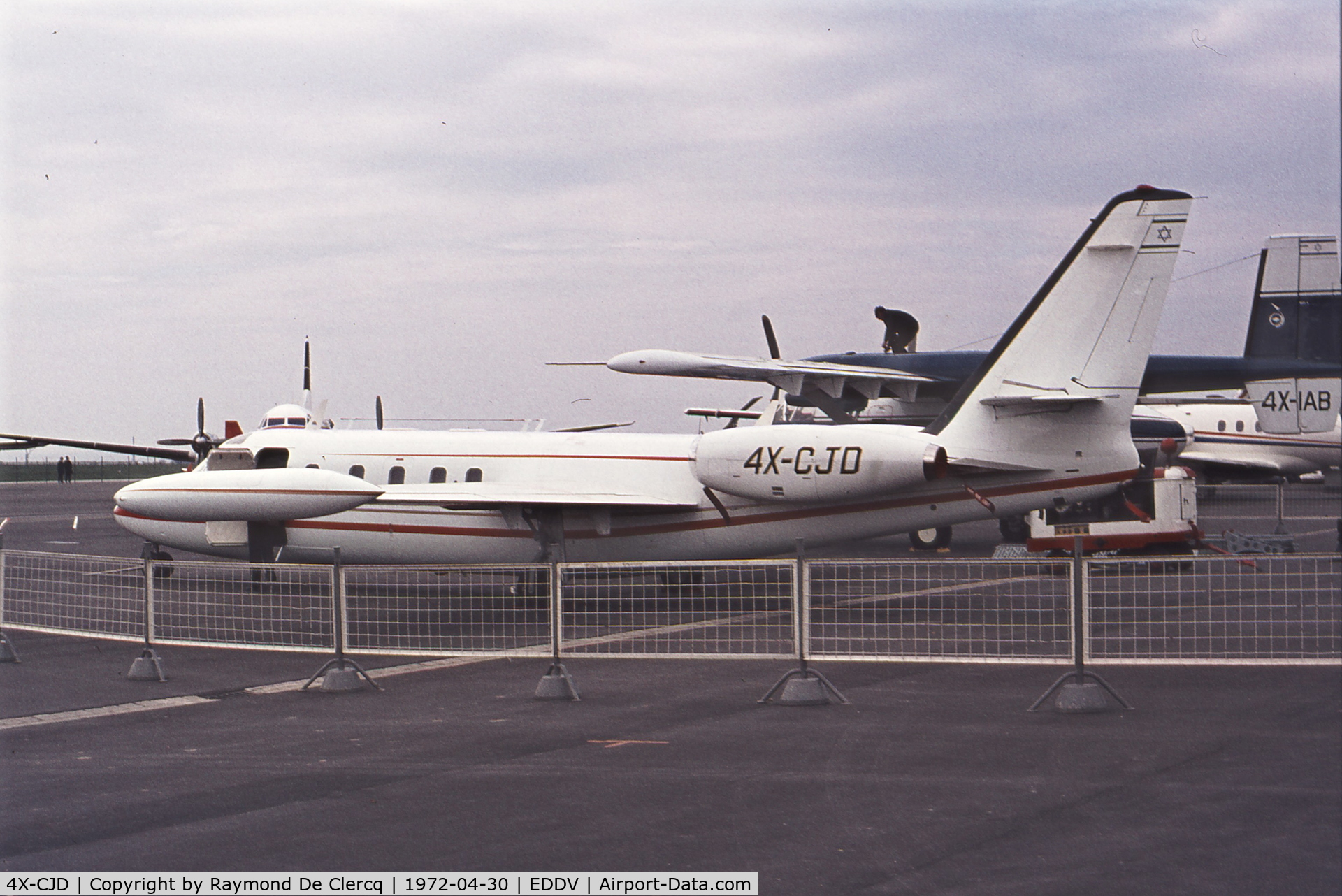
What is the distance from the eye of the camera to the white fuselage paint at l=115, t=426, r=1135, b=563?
19.2 m

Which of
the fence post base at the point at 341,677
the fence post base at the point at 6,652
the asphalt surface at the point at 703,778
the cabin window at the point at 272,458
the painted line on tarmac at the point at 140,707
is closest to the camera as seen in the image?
the asphalt surface at the point at 703,778

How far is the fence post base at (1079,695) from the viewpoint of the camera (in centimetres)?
1057

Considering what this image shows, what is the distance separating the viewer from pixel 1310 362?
2166cm

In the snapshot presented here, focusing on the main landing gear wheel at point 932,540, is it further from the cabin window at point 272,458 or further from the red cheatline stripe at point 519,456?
the cabin window at point 272,458

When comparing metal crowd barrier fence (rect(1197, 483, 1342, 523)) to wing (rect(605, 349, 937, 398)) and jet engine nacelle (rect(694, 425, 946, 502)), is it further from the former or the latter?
jet engine nacelle (rect(694, 425, 946, 502))

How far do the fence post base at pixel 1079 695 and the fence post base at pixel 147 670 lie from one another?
26.4 feet

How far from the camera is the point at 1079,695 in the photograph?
10617 mm

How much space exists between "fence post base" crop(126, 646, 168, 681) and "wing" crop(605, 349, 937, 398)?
11.6 m

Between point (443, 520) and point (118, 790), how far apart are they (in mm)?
12632

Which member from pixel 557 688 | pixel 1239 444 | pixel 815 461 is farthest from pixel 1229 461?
pixel 557 688

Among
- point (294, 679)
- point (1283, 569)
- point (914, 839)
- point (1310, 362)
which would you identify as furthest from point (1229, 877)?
point (1310, 362)

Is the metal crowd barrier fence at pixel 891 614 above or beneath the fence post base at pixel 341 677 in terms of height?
above

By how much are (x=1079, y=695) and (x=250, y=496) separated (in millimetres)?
11564

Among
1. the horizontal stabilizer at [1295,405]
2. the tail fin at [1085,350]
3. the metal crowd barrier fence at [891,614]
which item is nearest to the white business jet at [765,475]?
the tail fin at [1085,350]
